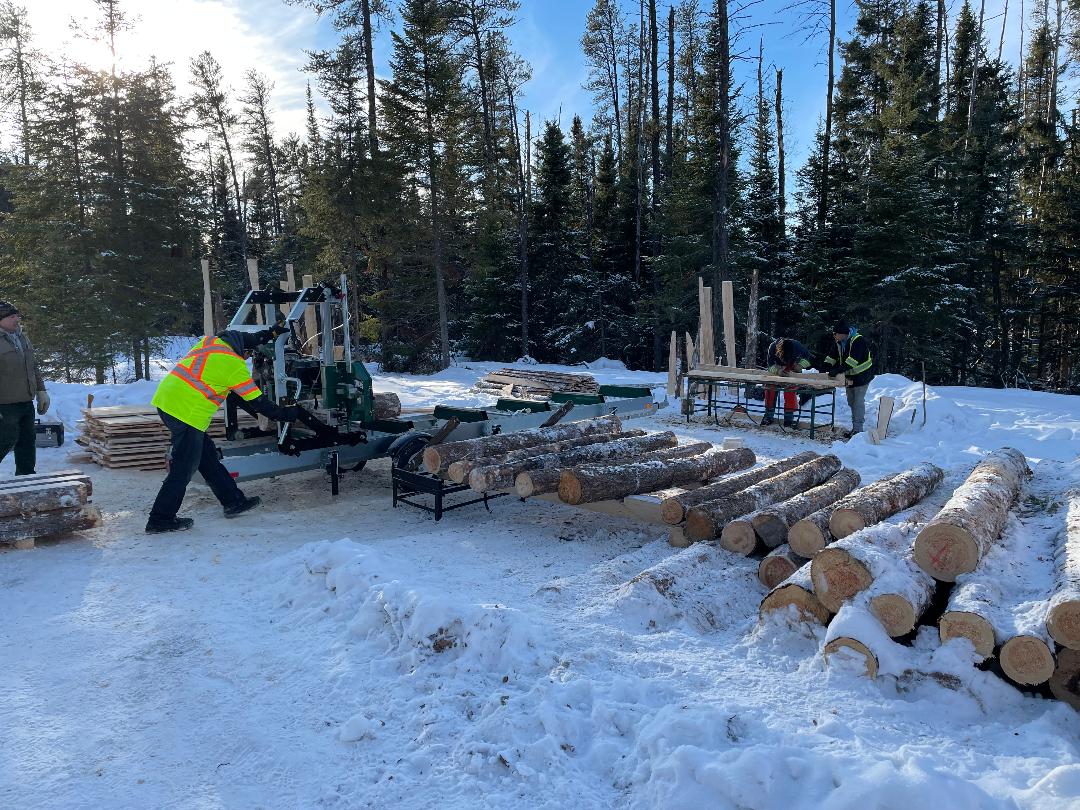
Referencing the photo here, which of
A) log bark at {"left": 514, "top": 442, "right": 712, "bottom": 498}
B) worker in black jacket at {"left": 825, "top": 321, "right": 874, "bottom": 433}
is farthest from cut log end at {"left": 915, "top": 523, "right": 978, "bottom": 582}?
worker in black jacket at {"left": 825, "top": 321, "right": 874, "bottom": 433}

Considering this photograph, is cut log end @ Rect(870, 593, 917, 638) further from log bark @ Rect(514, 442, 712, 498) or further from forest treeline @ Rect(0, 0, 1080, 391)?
forest treeline @ Rect(0, 0, 1080, 391)

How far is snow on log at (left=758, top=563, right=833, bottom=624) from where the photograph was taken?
391 centimetres

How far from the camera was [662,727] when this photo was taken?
2934mm

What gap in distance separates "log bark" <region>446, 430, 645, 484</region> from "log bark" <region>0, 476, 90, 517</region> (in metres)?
3.50

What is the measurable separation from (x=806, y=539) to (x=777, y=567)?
0.29 m

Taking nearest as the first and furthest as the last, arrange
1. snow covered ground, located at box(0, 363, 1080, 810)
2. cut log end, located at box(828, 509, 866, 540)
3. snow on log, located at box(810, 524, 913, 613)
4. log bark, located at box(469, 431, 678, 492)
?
1. snow covered ground, located at box(0, 363, 1080, 810)
2. snow on log, located at box(810, 524, 913, 613)
3. cut log end, located at box(828, 509, 866, 540)
4. log bark, located at box(469, 431, 678, 492)

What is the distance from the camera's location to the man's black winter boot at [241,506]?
6.91 metres

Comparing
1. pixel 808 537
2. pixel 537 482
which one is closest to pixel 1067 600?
pixel 808 537

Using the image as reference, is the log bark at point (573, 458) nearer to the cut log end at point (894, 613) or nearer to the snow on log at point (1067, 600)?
the cut log end at point (894, 613)

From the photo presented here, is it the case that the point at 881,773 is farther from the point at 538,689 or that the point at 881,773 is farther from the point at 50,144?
the point at 50,144

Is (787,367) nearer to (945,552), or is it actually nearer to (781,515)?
(781,515)

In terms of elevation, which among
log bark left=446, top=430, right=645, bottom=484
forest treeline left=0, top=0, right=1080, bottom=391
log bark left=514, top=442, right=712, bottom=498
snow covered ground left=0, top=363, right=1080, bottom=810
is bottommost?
snow covered ground left=0, top=363, right=1080, bottom=810

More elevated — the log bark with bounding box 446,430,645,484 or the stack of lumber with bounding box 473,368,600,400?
the stack of lumber with bounding box 473,368,600,400

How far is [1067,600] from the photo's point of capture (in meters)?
3.15
